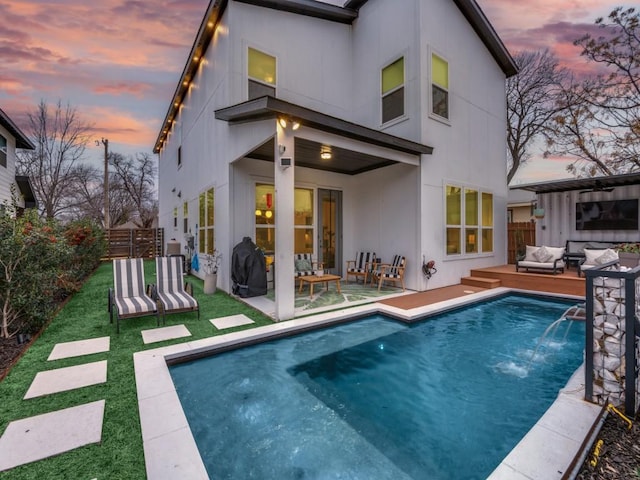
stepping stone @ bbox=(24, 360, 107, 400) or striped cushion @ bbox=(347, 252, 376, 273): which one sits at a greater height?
striped cushion @ bbox=(347, 252, 376, 273)

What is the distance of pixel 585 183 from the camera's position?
913 cm

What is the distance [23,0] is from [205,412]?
45.1 ft

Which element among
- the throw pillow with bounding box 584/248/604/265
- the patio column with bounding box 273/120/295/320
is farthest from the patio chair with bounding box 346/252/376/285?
the throw pillow with bounding box 584/248/604/265

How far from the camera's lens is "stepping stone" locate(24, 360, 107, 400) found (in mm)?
3016

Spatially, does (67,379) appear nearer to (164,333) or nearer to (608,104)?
(164,333)

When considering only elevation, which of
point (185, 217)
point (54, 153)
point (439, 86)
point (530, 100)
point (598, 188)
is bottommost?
point (185, 217)

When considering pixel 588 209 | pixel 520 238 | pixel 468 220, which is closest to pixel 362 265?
pixel 468 220

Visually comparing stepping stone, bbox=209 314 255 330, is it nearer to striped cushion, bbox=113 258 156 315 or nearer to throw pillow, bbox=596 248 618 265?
striped cushion, bbox=113 258 156 315

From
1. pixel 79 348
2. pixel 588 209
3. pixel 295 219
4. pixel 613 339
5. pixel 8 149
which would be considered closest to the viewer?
pixel 613 339

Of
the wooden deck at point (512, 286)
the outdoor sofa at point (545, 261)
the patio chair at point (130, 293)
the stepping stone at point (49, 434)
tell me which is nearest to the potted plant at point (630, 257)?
the wooden deck at point (512, 286)

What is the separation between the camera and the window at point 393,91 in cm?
833

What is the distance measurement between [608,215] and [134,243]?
20.6 meters

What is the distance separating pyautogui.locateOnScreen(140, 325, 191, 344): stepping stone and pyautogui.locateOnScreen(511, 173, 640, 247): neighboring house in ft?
33.8

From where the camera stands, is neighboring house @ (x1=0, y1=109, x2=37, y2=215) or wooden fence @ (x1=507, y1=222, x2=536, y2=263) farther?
wooden fence @ (x1=507, y1=222, x2=536, y2=263)
